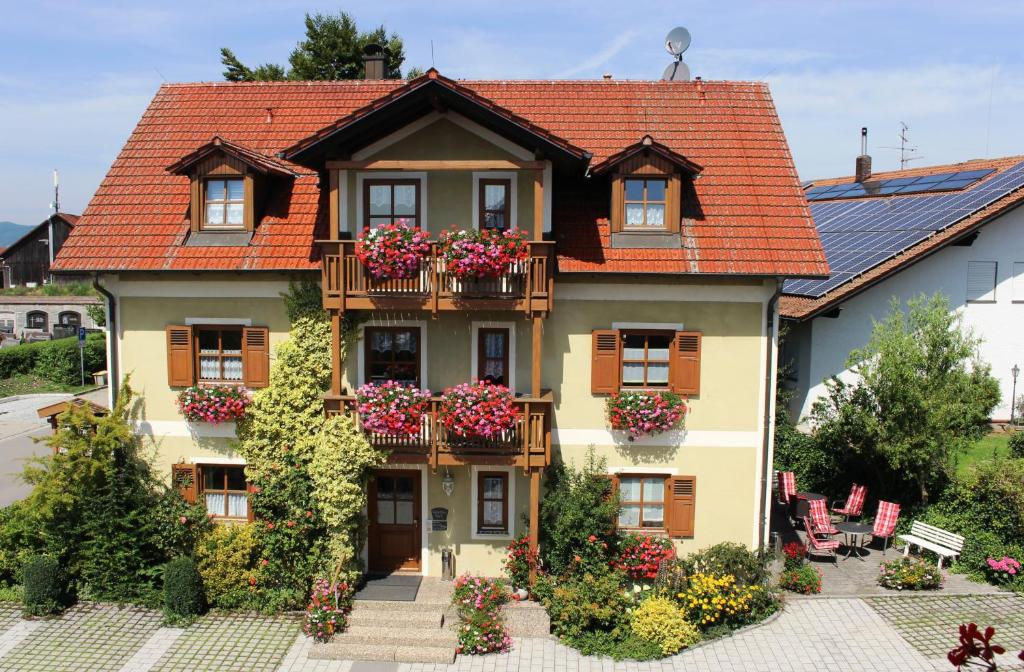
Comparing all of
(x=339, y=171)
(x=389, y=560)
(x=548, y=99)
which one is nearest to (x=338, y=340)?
(x=339, y=171)

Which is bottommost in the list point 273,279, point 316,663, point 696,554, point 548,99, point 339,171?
point 316,663

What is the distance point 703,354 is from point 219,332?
9.54 metres

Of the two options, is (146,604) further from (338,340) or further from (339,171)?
(339,171)

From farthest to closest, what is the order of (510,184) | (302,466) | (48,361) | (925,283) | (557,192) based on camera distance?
(48,361) < (925,283) < (557,192) < (510,184) < (302,466)

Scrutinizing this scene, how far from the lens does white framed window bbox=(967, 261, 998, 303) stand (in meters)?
21.6

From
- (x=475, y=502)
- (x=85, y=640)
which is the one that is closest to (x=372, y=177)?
(x=475, y=502)

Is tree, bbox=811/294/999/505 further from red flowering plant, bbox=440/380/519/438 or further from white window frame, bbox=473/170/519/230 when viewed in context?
red flowering plant, bbox=440/380/519/438

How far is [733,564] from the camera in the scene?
14.2 metres

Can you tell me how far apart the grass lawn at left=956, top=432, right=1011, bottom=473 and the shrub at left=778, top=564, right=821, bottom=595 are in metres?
6.26

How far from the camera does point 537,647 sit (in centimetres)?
1317

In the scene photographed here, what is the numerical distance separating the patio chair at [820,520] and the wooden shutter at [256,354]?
38.8ft

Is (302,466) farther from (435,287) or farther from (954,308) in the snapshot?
(954,308)

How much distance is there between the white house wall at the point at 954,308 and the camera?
20625 millimetres

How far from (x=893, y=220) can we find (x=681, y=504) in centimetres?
1420
